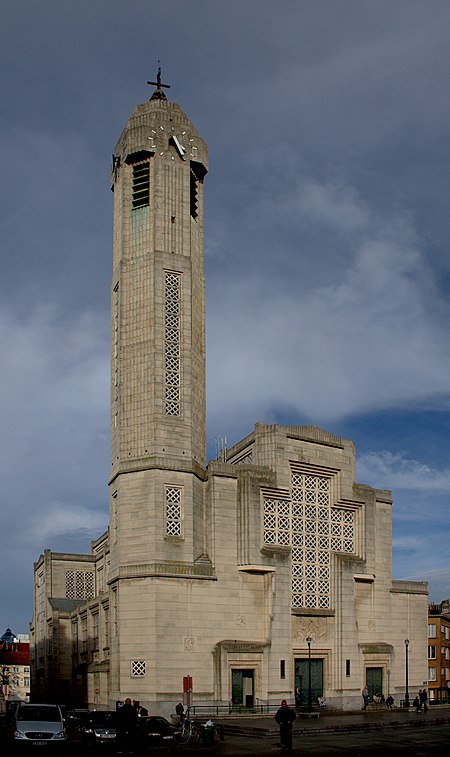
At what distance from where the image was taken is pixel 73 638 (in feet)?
245

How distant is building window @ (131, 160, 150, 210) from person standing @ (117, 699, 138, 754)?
3566 centimetres

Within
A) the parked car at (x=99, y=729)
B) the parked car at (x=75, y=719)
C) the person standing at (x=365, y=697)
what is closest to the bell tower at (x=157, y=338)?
the parked car at (x=75, y=719)

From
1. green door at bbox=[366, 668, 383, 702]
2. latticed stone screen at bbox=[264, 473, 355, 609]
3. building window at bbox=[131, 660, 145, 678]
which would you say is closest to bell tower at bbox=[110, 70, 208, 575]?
building window at bbox=[131, 660, 145, 678]

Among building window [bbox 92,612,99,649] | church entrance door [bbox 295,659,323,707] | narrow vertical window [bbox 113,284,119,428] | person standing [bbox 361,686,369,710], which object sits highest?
narrow vertical window [bbox 113,284,119,428]

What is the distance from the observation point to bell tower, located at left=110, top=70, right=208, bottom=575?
50.2 m

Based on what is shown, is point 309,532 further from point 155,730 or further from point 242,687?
point 155,730

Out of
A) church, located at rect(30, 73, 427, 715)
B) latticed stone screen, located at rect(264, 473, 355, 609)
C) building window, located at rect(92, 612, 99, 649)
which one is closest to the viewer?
church, located at rect(30, 73, 427, 715)

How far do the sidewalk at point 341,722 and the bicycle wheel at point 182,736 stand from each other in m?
4.15

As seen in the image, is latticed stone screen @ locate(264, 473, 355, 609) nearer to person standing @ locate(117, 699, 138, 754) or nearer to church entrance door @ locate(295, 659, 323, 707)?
church entrance door @ locate(295, 659, 323, 707)

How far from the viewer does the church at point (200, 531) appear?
49.2 metres

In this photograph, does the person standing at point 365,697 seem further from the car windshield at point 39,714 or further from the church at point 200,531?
the car windshield at point 39,714

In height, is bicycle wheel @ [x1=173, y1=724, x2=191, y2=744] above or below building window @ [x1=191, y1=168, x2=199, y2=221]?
below

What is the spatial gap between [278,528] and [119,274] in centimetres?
1843

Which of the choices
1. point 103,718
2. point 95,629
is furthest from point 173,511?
point 95,629
